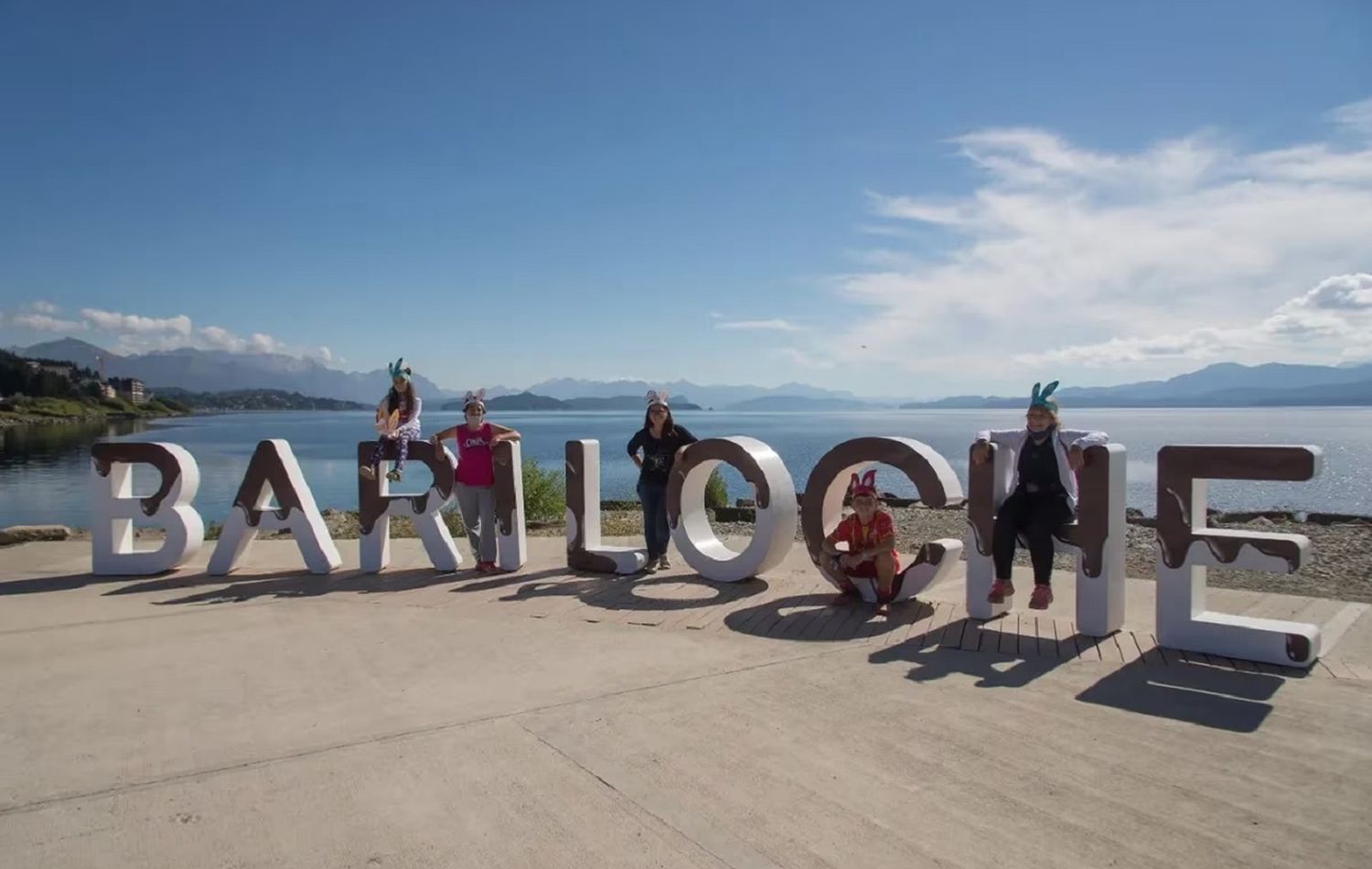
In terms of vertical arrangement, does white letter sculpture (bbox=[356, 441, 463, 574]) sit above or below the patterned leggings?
below

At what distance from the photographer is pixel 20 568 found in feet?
31.5

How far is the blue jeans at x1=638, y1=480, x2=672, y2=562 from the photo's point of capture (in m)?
8.89

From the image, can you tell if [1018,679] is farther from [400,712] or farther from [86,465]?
[86,465]

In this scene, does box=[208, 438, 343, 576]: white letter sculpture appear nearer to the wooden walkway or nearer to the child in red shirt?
the wooden walkway

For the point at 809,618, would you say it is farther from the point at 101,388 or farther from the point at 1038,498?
the point at 101,388

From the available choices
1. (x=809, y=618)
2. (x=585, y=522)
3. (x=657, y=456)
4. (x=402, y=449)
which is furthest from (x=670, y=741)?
(x=402, y=449)

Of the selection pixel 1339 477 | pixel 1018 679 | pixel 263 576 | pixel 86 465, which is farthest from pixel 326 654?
pixel 86 465

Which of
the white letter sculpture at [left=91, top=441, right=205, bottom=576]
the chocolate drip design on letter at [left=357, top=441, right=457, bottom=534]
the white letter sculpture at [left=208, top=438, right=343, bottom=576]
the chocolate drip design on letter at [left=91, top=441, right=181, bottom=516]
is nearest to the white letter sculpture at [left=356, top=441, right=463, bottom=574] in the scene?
the chocolate drip design on letter at [left=357, top=441, right=457, bottom=534]

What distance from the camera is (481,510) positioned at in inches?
362

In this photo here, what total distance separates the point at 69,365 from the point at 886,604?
18658cm

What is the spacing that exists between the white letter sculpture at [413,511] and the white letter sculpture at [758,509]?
2.31 meters

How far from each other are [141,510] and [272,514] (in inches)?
53.6

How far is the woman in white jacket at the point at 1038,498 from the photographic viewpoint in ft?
21.3

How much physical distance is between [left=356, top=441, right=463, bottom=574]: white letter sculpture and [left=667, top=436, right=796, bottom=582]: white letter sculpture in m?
2.31
